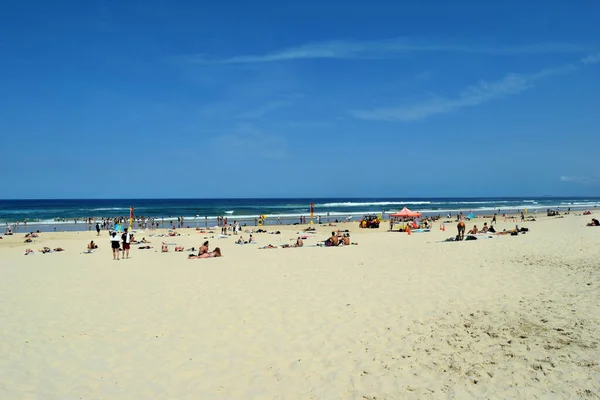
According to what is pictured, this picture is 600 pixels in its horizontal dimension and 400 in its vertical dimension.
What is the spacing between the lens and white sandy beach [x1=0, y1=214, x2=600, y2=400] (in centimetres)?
531

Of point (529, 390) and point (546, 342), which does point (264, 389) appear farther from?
point (546, 342)

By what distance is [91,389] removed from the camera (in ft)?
17.7

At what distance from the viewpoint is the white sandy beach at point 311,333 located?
5309mm

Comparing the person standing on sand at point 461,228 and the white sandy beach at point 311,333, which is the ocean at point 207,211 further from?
the white sandy beach at point 311,333

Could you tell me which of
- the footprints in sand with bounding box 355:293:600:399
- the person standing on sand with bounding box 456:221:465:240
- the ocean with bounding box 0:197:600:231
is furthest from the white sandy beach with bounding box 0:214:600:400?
the ocean with bounding box 0:197:600:231

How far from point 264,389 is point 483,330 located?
375 cm

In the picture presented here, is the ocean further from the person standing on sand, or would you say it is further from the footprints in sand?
the footprints in sand

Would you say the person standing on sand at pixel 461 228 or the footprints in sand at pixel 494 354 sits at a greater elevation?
the person standing on sand at pixel 461 228

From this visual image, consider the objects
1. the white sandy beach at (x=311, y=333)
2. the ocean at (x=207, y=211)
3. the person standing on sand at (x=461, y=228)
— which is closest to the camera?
the white sandy beach at (x=311, y=333)

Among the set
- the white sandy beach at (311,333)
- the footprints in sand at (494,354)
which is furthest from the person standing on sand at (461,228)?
the footprints in sand at (494,354)

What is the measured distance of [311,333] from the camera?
7.18 metres

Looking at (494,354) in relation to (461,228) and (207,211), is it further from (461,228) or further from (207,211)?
(207,211)

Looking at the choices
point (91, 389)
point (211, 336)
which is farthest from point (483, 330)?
point (91, 389)

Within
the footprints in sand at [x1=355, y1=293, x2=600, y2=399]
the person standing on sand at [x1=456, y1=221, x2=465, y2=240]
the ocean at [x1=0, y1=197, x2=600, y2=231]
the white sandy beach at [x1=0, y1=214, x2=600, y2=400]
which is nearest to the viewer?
the footprints in sand at [x1=355, y1=293, x2=600, y2=399]
